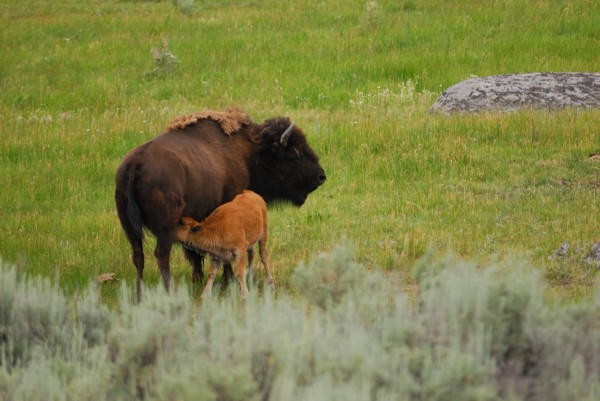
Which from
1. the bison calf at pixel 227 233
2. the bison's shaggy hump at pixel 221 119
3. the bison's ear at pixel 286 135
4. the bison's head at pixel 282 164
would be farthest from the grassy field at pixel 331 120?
the bison's shaggy hump at pixel 221 119

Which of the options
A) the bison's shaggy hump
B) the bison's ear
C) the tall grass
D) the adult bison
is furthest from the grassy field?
the tall grass

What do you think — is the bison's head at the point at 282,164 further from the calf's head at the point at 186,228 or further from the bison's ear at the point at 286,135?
the calf's head at the point at 186,228

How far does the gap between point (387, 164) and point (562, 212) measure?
3202mm

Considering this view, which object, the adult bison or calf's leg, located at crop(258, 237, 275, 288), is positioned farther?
calf's leg, located at crop(258, 237, 275, 288)

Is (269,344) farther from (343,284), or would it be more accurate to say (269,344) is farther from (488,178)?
(488,178)

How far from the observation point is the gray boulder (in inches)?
691

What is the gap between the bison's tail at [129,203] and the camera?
31.2 feet

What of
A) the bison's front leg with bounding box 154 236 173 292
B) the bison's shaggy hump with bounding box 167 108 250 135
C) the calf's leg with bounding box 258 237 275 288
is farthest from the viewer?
the bison's shaggy hump with bounding box 167 108 250 135

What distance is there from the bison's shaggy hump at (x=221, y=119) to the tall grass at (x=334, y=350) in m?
3.83

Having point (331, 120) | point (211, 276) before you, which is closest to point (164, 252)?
point (211, 276)

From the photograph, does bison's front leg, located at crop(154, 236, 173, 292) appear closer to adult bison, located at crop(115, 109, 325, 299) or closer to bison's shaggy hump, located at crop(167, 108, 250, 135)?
adult bison, located at crop(115, 109, 325, 299)

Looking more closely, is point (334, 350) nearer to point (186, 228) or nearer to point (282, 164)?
point (186, 228)

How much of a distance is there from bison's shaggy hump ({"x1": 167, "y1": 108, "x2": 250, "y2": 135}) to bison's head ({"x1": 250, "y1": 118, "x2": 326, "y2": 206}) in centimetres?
23

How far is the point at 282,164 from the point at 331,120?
258 inches
